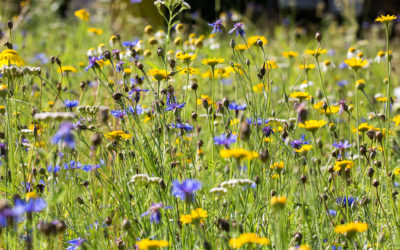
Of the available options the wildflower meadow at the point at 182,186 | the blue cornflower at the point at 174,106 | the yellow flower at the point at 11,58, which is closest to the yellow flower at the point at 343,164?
the wildflower meadow at the point at 182,186

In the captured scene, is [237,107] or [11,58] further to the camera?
[237,107]

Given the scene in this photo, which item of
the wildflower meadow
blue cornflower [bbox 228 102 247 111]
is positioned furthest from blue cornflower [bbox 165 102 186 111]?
blue cornflower [bbox 228 102 247 111]

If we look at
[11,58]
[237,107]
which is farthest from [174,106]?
[11,58]

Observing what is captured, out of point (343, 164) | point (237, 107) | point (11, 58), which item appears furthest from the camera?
point (237, 107)

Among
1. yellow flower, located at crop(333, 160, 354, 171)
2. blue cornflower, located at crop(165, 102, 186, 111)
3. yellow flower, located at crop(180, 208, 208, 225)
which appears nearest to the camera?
yellow flower, located at crop(180, 208, 208, 225)

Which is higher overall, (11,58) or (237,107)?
(11,58)

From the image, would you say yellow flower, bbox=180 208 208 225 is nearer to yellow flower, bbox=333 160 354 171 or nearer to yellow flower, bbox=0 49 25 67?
yellow flower, bbox=333 160 354 171

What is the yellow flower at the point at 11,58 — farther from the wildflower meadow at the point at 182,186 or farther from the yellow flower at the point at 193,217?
the yellow flower at the point at 193,217

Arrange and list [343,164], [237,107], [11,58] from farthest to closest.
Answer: [237,107]
[11,58]
[343,164]

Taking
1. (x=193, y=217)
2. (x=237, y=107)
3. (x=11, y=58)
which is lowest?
(x=193, y=217)

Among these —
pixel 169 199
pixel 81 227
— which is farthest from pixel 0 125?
pixel 169 199

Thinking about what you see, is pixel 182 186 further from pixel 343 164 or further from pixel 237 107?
pixel 237 107

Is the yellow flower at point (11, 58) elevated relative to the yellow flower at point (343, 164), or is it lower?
elevated

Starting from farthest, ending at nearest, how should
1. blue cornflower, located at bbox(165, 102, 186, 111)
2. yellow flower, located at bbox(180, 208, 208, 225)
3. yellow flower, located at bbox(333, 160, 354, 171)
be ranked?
blue cornflower, located at bbox(165, 102, 186, 111) → yellow flower, located at bbox(333, 160, 354, 171) → yellow flower, located at bbox(180, 208, 208, 225)
